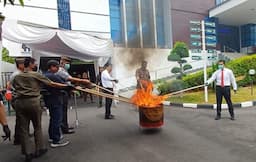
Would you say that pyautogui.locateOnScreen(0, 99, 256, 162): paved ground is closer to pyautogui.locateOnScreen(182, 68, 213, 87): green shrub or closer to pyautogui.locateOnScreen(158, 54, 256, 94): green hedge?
pyautogui.locateOnScreen(158, 54, 256, 94): green hedge

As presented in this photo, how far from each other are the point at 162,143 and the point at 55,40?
20.8ft

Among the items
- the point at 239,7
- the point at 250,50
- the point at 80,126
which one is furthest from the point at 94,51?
the point at 250,50

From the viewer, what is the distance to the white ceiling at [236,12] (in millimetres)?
19453

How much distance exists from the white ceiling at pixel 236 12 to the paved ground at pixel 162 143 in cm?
1459

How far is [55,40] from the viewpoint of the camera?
9867 millimetres

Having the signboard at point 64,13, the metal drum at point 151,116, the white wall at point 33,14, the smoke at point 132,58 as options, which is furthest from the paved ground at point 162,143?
the signboard at point 64,13

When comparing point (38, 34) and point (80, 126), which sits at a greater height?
point (38, 34)

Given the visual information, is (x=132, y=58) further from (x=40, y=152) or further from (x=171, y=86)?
(x=40, y=152)

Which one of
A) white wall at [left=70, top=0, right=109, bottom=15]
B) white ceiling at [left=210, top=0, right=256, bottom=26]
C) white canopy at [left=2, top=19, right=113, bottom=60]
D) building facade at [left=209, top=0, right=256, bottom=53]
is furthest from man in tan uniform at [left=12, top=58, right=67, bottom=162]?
building facade at [left=209, top=0, right=256, bottom=53]

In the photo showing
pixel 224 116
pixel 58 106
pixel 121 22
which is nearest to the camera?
pixel 58 106

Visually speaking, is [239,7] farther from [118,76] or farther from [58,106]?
[58,106]

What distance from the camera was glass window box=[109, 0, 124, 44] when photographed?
61.7 ft

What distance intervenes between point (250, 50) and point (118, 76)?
16530mm

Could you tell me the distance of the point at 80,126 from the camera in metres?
6.89
